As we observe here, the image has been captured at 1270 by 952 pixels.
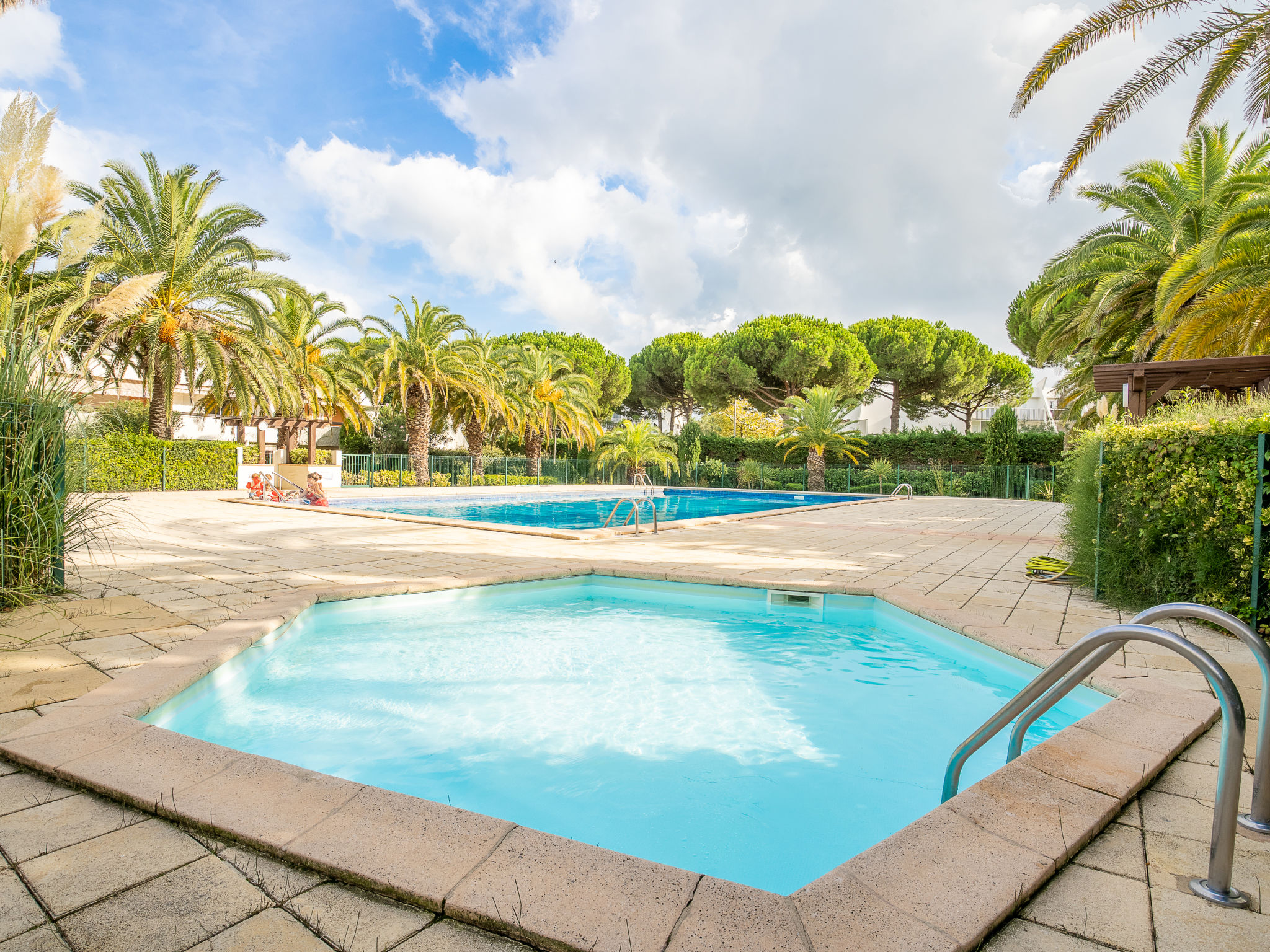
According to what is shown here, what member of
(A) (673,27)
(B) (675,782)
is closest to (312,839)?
(B) (675,782)

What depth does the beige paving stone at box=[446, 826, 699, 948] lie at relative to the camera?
136cm

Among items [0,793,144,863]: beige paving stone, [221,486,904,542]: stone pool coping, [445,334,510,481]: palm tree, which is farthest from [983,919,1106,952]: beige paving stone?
[445,334,510,481]: palm tree

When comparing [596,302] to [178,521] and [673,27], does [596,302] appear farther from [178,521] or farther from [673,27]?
[178,521]

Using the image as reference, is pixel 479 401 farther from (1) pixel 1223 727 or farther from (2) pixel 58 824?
(1) pixel 1223 727

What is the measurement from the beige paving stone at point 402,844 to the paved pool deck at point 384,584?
0.05m

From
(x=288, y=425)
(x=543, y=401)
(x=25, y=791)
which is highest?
(x=543, y=401)

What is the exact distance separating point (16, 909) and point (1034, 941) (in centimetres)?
224

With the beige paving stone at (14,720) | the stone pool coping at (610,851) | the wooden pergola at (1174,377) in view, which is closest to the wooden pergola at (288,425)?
the beige paving stone at (14,720)

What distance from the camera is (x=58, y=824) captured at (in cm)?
181

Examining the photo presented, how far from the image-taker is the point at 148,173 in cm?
1405

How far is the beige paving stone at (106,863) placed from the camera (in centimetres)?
149

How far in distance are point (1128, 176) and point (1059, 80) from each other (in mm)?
6726

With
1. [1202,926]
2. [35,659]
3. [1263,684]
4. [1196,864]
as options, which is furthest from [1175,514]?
[35,659]

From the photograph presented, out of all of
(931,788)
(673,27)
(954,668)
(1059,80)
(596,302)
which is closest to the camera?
(931,788)
